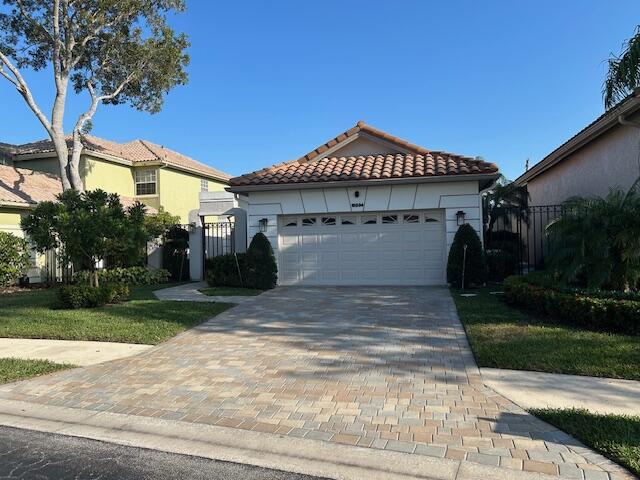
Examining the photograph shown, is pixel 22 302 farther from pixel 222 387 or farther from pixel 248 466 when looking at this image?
pixel 248 466

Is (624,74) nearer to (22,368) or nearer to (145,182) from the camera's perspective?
(22,368)

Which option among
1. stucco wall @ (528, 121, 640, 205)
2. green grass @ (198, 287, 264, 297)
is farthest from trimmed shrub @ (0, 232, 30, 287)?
stucco wall @ (528, 121, 640, 205)

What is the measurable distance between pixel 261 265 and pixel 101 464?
10465 mm

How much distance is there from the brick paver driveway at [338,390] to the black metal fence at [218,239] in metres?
9.69

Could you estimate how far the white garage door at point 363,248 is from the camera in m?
14.3

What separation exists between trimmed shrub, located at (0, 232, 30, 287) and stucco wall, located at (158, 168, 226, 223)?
30.1ft

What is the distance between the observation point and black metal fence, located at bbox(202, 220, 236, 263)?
18.3m

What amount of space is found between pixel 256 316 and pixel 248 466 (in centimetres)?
618

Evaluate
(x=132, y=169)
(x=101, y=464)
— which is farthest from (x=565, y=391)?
(x=132, y=169)

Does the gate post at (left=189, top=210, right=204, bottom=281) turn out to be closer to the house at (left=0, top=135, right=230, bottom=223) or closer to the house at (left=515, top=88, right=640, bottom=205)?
the house at (left=0, top=135, right=230, bottom=223)

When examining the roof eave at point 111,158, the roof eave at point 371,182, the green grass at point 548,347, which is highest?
the roof eave at point 111,158

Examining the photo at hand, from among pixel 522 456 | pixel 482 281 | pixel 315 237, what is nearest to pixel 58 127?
pixel 315 237

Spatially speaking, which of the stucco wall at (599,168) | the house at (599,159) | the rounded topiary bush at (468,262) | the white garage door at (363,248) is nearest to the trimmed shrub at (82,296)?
the white garage door at (363,248)

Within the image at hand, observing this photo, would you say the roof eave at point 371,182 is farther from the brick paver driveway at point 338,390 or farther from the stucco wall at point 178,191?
the stucco wall at point 178,191
